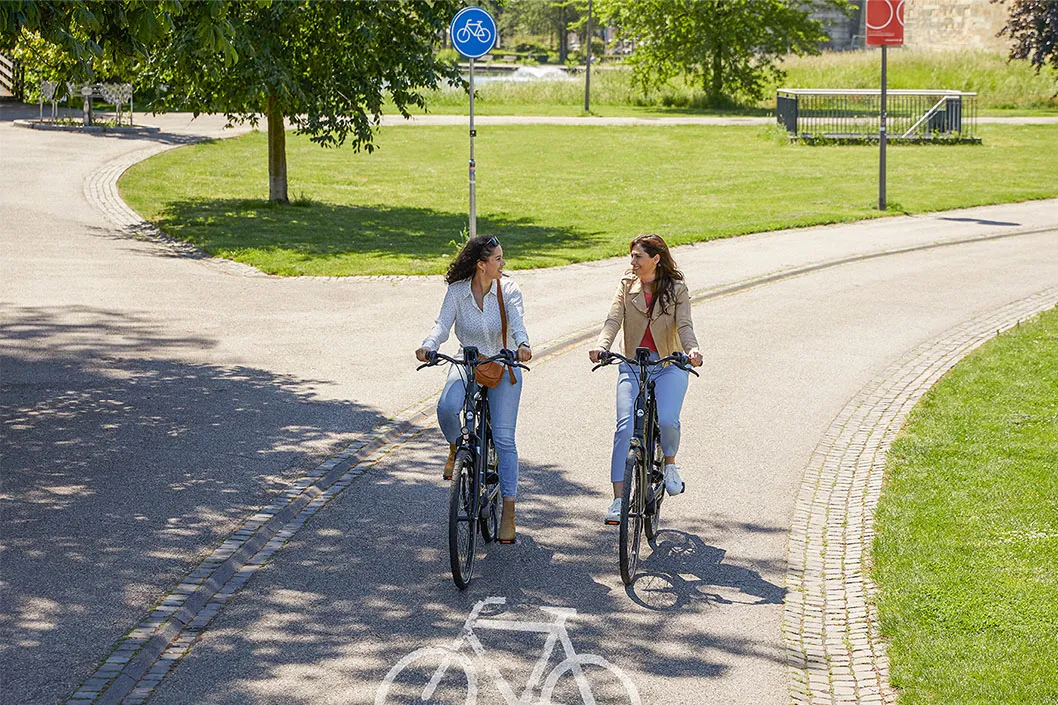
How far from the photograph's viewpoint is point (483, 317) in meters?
7.79

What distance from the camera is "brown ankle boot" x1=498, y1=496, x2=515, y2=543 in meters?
7.90

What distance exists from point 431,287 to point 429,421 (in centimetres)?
578

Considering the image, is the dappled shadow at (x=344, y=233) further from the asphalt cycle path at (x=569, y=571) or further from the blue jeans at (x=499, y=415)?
the blue jeans at (x=499, y=415)

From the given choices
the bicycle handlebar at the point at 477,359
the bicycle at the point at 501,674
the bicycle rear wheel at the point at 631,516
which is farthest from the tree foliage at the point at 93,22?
the bicycle at the point at 501,674

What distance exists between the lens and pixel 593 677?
6227mm

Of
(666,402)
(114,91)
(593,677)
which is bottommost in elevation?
(593,677)

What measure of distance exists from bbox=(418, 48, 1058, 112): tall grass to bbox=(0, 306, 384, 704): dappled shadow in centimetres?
3864

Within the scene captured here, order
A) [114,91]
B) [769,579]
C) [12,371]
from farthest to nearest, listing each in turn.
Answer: [114,91] → [12,371] → [769,579]

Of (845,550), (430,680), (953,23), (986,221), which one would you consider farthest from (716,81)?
(430,680)

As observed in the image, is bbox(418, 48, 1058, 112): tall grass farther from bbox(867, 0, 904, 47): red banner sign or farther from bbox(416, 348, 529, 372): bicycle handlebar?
bbox(416, 348, 529, 372): bicycle handlebar

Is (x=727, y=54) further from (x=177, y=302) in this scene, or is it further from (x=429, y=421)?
(x=429, y=421)

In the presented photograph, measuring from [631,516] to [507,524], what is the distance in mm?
966

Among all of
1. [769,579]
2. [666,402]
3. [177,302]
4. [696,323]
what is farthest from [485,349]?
[177,302]

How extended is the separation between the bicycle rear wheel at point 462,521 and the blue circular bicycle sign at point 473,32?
33.2 ft
